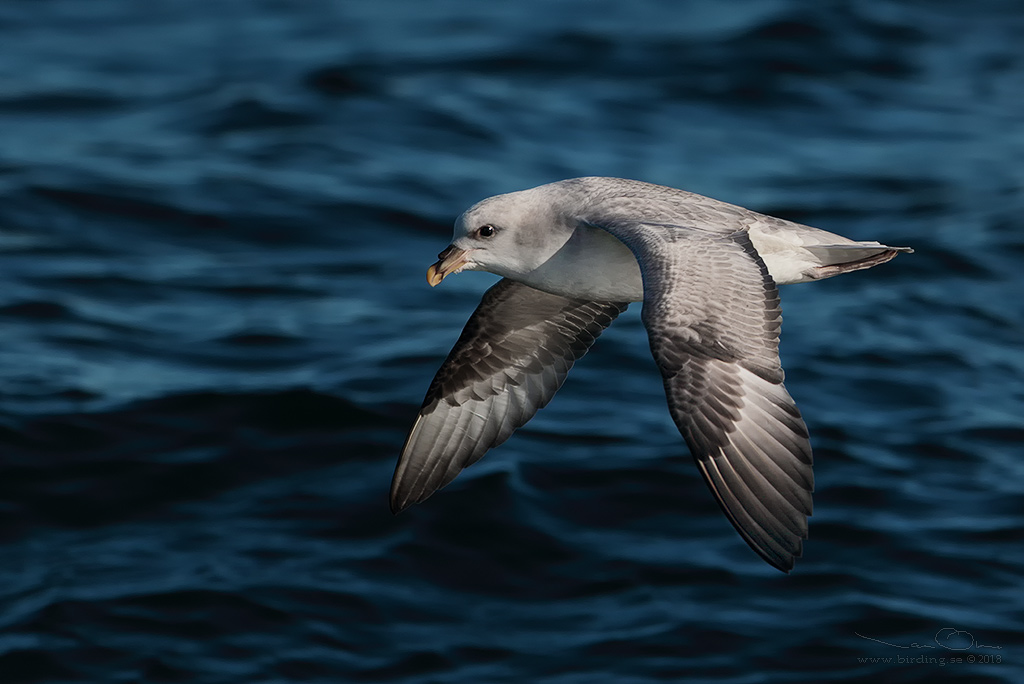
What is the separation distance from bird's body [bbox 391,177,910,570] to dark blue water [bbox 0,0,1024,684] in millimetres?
1603

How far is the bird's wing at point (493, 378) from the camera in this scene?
23.7 ft

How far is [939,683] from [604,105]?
32.2 ft

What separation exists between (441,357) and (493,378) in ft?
11.3

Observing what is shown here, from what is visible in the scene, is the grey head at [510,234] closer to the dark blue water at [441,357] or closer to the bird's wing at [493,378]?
the bird's wing at [493,378]

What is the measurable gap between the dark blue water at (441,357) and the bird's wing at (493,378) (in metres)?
1.26

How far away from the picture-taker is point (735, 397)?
532 centimetres

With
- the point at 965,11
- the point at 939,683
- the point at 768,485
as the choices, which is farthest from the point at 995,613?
the point at 965,11

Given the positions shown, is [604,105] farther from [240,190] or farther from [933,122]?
[240,190]
